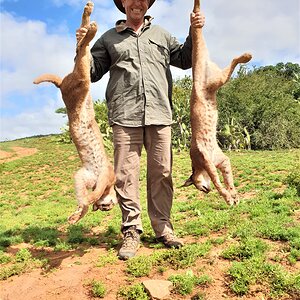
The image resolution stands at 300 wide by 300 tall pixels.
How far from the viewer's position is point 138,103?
16.0 ft

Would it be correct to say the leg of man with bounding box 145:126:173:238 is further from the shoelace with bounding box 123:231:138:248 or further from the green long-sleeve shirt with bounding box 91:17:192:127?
the shoelace with bounding box 123:231:138:248

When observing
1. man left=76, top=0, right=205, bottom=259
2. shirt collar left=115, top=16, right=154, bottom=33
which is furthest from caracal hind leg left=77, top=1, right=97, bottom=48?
shirt collar left=115, top=16, right=154, bottom=33

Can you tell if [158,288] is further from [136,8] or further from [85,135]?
[136,8]

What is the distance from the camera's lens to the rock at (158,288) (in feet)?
13.0

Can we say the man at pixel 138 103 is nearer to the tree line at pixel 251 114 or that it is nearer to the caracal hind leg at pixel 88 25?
the caracal hind leg at pixel 88 25

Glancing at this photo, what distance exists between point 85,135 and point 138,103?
2.45 feet

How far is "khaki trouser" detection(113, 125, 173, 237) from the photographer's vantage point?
4.97 metres

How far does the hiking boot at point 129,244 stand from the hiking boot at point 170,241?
356mm

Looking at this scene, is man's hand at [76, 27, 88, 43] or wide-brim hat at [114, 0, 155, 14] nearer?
man's hand at [76, 27, 88, 43]

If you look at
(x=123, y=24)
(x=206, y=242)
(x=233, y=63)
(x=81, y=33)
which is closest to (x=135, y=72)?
(x=123, y=24)

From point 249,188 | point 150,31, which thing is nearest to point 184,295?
point 150,31

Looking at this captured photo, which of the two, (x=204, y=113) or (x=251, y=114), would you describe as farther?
(x=251, y=114)

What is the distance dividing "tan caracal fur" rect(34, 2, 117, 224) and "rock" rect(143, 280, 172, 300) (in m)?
1.11

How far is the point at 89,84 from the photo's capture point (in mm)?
4723
